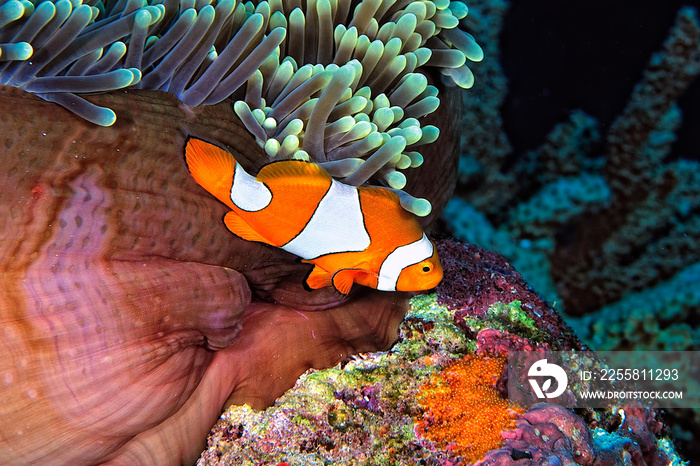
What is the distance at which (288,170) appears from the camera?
1.18 metres

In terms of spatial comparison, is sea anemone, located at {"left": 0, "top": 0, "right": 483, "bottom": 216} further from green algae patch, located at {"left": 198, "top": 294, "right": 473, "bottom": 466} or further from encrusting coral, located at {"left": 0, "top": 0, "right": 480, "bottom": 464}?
green algae patch, located at {"left": 198, "top": 294, "right": 473, "bottom": 466}

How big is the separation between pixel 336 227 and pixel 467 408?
57 cm

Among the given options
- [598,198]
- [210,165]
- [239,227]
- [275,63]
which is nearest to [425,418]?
[239,227]

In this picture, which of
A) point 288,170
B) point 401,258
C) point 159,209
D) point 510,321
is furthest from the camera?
point 510,321

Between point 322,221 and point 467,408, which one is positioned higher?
point 322,221

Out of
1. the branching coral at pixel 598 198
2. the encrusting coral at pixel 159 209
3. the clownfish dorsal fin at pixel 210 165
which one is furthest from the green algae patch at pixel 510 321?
the branching coral at pixel 598 198

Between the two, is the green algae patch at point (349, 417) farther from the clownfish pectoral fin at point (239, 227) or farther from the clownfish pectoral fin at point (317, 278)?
the clownfish pectoral fin at point (239, 227)

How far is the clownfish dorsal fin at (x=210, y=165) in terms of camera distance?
1.09 meters

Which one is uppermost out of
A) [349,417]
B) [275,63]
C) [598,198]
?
[275,63]

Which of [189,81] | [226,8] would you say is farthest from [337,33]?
[189,81]

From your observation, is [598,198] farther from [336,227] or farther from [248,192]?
[248,192]

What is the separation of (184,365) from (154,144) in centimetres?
51

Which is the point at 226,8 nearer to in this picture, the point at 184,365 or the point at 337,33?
the point at 337,33

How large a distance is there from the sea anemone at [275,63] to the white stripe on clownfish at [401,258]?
0.33 ft
